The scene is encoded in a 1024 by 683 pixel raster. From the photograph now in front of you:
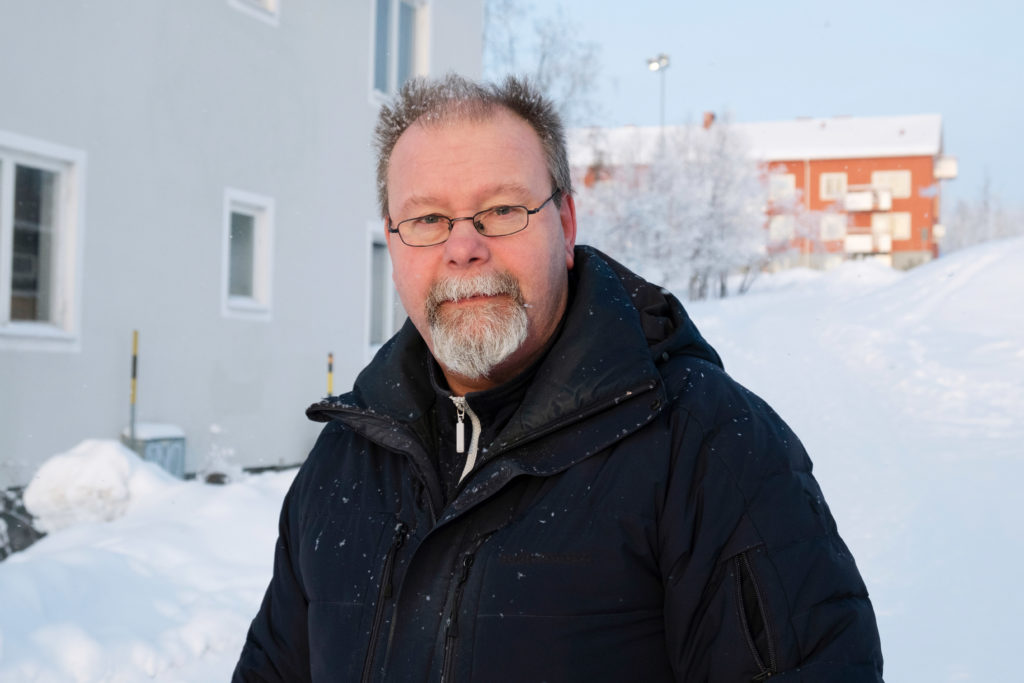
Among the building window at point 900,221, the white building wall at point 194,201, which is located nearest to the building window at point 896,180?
the building window at point 900,221

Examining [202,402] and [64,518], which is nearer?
[64,518]

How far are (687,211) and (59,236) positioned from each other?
113 feet

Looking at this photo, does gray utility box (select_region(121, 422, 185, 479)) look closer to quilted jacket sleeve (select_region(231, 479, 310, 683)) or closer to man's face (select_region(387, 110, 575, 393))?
quilted jacket sleeve (select_region(231, 479, 310, 683))

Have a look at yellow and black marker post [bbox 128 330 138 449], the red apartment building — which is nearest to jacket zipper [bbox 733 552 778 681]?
yellow and black marker post [bbox 128 330 138 449]

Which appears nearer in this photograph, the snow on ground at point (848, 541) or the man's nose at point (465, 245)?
the man's nose at point (465, 245)

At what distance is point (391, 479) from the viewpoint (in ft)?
6.61

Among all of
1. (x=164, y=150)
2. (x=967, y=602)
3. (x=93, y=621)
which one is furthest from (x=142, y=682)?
(x=164, y=150)

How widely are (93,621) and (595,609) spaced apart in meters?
3.65

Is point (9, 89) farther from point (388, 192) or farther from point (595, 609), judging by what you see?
point (595, 609)

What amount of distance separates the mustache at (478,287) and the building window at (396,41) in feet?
35.4

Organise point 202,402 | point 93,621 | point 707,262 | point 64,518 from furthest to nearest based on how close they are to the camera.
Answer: point 707,262 < point 202,402 < point 64,518 < point 93,621

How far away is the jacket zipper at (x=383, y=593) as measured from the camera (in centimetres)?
183

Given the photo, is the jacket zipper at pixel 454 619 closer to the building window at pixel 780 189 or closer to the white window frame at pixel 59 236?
the white window frame at pixel 59 236

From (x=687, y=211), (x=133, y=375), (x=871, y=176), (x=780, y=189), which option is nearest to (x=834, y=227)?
(x=871, y=176)
